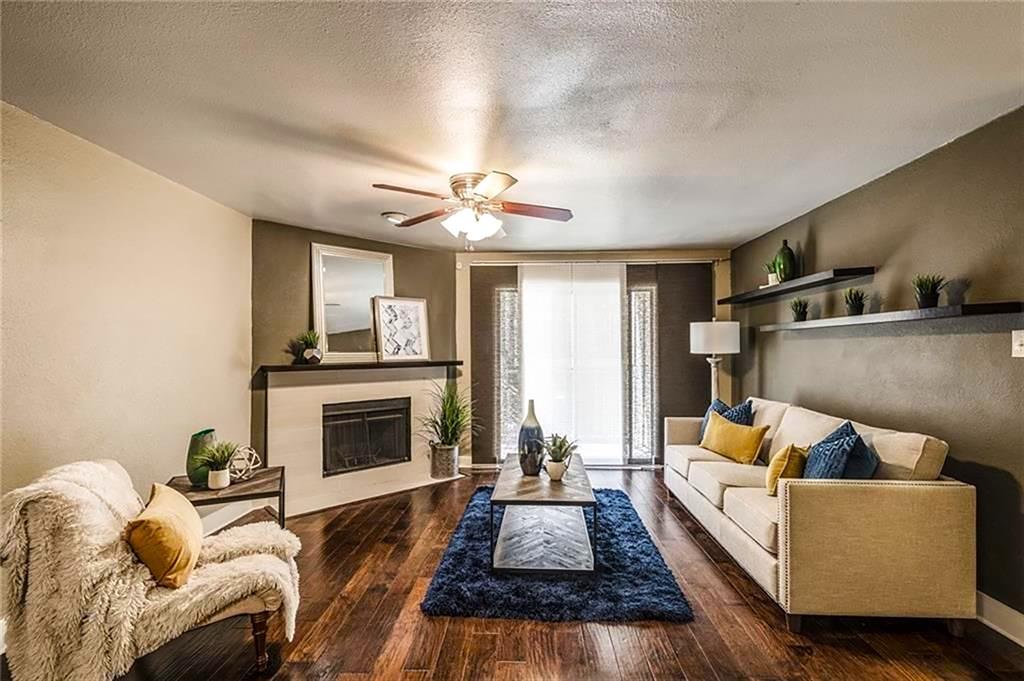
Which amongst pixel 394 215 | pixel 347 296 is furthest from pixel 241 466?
pixel 394 215

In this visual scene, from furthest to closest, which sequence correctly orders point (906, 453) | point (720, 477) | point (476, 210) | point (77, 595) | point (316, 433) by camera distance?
point (316, 433) → point (720, 477) → point (476, 210) → point (906, 453) → point (77, 595)

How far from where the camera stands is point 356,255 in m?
4.94

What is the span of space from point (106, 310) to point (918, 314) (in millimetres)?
4348

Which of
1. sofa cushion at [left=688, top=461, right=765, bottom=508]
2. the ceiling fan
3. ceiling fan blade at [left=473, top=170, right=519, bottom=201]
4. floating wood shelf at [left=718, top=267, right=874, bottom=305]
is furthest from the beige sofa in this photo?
ceiling fan blade at [left=473, top=170, right=519, bottom=201]

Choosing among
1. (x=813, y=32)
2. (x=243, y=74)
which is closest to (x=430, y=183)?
(x=243, y=74)

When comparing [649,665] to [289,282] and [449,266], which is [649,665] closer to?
[289,282]

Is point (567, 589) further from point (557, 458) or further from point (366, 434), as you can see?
point (366, 434)

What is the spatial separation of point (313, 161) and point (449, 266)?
2.83 metres

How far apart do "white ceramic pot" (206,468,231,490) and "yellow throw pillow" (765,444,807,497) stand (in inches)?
125

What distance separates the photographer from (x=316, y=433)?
14.9 ft

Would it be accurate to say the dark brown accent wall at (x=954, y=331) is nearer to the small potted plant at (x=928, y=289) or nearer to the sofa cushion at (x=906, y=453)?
the small potted plant at (x=928, y=289)

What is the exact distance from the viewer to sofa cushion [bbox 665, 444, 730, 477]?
13.4ft

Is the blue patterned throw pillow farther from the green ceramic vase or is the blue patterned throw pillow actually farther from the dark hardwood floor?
the green ceramic vase

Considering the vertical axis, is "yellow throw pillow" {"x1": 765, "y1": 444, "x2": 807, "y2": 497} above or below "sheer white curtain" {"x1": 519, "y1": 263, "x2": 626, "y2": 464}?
below
